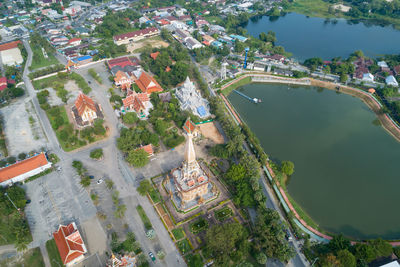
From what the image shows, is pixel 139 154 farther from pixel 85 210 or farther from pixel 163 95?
pixel 163 95

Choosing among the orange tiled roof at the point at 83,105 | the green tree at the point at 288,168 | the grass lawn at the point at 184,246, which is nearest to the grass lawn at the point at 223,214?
the grass lawn at the point at 184,246

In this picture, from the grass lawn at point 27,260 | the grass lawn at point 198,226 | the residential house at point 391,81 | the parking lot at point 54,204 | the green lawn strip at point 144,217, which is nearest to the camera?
the grass lawn at point 27,260

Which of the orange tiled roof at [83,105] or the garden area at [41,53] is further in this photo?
the garden area at [41,53]

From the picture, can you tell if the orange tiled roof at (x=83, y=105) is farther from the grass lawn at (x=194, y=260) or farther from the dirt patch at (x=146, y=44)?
the grass lawn at (x=194, y=260)

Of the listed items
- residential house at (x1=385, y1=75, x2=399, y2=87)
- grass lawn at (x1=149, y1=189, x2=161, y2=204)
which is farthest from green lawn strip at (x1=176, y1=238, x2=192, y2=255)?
residential house at (x1=385, y1=75, x2=399, y2=87)

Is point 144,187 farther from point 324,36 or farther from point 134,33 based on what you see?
point 324,36

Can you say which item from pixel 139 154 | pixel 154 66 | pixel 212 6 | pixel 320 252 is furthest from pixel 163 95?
pixel 212 6

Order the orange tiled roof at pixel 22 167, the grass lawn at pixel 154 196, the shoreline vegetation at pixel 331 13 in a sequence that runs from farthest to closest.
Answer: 1. the shoreline vegetation at pixel 331 13
2. the orange tiled roof at pixel 22 167
3. the grass lawn at pixel 154 196

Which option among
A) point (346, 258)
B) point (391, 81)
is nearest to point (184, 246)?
point (346, 258)
